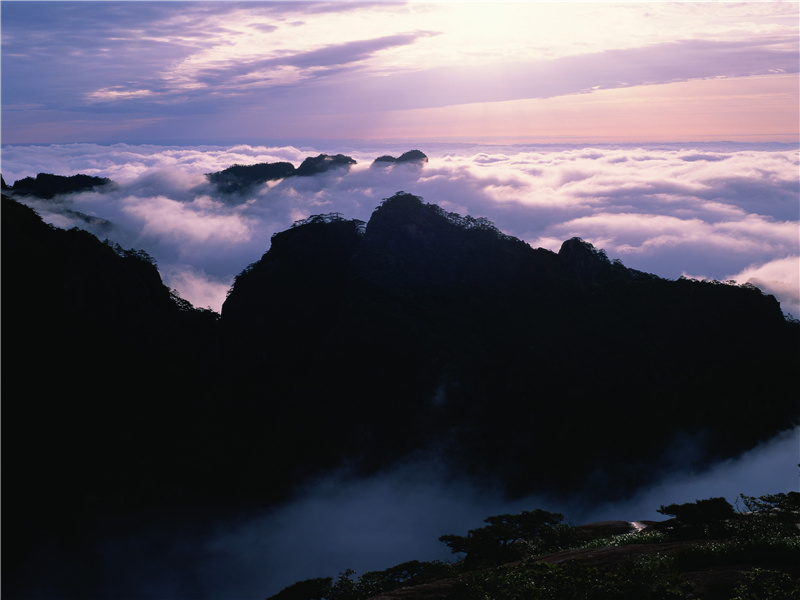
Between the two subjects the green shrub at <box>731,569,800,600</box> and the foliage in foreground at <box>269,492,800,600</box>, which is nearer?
the green shrub at <box>731,569,800,600</box>

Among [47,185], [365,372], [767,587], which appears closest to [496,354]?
[365,372]

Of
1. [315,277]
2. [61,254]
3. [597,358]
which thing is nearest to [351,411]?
[315,277]

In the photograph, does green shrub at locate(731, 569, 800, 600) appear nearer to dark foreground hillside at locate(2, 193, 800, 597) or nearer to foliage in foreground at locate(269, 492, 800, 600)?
foliage in foreground at locate(269, 492, 800, 600)

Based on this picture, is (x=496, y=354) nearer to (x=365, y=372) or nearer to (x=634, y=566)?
(x=365, y=372)

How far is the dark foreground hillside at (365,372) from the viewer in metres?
54.8

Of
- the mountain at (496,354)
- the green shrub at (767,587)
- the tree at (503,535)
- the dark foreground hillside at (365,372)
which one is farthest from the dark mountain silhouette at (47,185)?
the green shrub at (767,587)

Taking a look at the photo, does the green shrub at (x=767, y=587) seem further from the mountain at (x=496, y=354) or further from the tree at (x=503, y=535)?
the mountain at (x=496, y=354)

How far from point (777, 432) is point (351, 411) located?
129 ft

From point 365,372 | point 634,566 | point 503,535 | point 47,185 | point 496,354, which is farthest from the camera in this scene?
point 47,185

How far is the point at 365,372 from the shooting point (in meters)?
59.9

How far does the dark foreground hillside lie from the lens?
180 ft

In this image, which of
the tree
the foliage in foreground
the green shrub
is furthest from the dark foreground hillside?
the green shrub

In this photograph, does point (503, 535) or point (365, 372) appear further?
point (365, 372)

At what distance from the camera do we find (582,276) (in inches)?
2867
